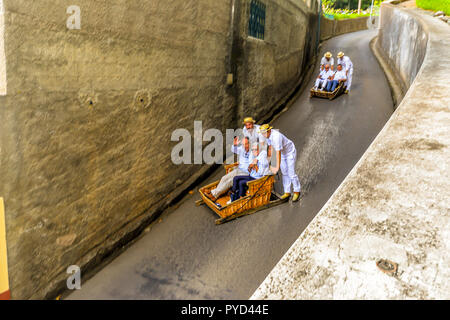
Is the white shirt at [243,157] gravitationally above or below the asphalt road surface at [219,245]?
above

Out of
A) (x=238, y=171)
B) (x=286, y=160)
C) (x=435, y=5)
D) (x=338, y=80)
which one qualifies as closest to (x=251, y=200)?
(x=238, y=171)

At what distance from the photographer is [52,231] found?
4844mm

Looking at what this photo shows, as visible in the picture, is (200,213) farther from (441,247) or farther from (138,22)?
(441,247)

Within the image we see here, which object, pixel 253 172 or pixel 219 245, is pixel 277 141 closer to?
pixel 253 172

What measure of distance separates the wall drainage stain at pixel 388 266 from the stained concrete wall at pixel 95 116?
13.9ft

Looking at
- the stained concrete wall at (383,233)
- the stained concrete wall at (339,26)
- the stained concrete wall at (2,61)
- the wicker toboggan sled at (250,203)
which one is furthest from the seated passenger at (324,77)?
the stained concrete wall at (2,61)

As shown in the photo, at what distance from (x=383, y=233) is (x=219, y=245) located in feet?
13.4

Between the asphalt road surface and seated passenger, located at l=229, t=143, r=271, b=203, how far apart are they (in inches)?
21.9

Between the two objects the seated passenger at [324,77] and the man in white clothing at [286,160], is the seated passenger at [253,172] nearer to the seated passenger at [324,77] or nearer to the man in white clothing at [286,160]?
the man in white clothing at [286,160]

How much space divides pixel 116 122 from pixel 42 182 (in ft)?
5.14

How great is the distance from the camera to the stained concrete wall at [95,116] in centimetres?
419

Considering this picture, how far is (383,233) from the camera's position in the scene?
6.63 ft

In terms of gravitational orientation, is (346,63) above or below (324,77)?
above

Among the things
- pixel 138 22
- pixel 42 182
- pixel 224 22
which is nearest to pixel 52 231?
pixel 42 182
